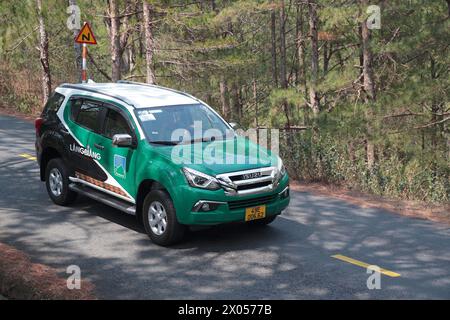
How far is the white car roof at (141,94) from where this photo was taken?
901cm

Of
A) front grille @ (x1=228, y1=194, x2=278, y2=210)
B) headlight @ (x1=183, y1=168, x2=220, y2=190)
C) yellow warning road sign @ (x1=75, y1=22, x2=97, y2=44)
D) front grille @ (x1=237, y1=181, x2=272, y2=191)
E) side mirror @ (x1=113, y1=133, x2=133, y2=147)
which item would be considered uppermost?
yellow warning road sign @ (x1=75, y1=22, x2=97, y2=44)

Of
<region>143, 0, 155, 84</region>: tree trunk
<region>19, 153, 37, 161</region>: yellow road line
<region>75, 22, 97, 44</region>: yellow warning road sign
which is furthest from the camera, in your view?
<region>143, 0, 155, 84</region>: tree trunk

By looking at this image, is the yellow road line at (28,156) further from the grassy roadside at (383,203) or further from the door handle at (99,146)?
the grassy roadside at (383,203)

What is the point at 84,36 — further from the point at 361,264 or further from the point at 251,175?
the point at 361,264

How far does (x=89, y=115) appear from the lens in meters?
9.44

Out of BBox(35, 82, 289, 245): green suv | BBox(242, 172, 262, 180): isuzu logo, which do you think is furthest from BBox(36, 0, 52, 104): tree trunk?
BBox(242, 172, 262, 180): isuzu logo

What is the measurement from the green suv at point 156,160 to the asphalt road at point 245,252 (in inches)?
16.8

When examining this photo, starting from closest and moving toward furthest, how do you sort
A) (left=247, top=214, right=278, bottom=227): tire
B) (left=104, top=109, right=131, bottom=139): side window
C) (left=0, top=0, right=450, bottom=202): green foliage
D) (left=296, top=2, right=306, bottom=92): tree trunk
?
(left=104, top=109, right=131, bottom=139): side window, (left=247, top=214, right=278, bottom=227): tire, (left=0, top=0, right=450, bottom=202): green foliage, (left=296, top=2, right=306, bottom=92): tree trunk

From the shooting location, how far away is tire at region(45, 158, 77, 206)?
9.77 meters

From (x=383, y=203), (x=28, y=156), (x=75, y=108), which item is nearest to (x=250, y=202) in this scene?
(x=75, y=108)

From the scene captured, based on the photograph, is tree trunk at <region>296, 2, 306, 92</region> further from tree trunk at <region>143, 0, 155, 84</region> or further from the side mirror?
the side mirror

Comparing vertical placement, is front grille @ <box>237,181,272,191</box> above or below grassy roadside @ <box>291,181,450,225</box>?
above

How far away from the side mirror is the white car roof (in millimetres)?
683

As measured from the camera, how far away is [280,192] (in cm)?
834
